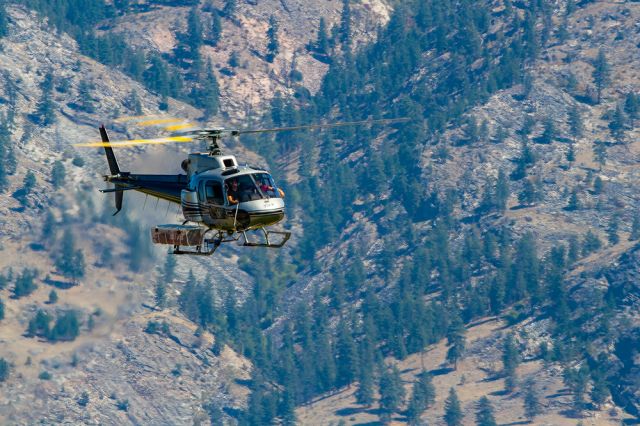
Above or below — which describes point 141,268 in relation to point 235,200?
below

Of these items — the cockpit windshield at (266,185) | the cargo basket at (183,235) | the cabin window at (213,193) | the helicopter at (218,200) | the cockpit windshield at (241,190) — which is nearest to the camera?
the helicopter at (218,200)

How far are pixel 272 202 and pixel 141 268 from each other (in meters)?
91.1

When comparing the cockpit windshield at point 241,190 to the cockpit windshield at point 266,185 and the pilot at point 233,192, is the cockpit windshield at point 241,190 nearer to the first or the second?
the pilot at point 233,192

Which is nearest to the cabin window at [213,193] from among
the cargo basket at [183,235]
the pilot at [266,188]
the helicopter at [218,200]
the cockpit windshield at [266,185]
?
the helicopter at [218,200]

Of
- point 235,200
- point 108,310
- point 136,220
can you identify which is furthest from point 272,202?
point 108,310

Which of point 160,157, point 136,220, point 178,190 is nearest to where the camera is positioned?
point 178,190

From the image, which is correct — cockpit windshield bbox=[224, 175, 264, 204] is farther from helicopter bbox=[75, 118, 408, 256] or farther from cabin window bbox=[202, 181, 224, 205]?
cabin window bbox=[202, 181, 224, 205]

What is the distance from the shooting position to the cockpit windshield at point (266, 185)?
93.8 metres

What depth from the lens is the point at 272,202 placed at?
9338 cm

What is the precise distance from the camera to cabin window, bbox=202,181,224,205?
9419 cm

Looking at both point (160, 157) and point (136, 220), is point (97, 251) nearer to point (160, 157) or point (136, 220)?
point (136, 220)

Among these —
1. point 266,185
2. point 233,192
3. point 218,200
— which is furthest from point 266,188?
point 218,200

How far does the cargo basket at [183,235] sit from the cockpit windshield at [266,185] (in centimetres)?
411

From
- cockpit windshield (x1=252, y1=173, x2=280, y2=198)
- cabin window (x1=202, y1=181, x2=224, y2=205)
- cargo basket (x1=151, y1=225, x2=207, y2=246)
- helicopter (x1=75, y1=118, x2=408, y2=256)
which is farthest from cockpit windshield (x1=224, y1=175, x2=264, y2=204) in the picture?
cargo basket (x1=151, y1=225, x2=207, y2=246)
